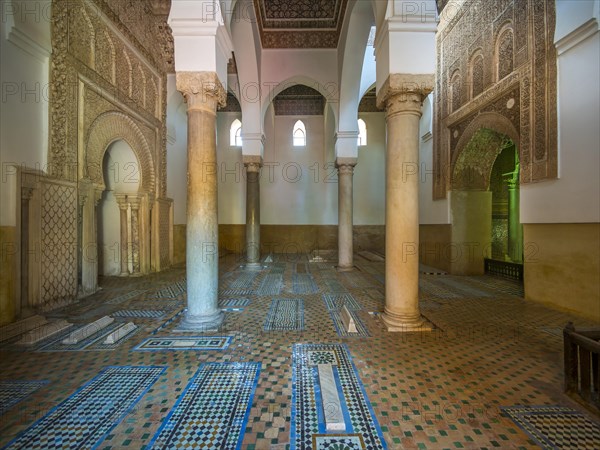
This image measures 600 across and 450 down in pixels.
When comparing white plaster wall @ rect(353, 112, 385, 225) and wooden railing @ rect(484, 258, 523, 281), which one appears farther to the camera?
white plaster wall @ rect(353, 112, 385, 225)

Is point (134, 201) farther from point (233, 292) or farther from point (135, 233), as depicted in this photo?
point (233, 292)

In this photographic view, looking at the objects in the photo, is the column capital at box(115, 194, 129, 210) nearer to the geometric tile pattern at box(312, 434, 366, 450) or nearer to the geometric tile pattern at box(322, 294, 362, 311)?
the geometric tile pattern at box(322, 294, 362, 311)

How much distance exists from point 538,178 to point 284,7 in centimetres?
646

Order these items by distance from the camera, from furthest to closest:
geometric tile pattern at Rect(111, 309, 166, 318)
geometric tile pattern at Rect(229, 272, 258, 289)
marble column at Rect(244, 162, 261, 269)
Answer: marble column at Rect(244, 162, 261, 269) → geometric tile pattern at Rect(229, 272, 258, 289) → geometric tile pattern at Rect(111, 309, 166, 318)

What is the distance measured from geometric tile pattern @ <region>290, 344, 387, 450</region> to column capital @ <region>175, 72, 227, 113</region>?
3059 millimetres

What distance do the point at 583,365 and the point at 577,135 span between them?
3534 millimetres

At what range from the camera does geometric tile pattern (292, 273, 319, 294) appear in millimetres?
5422

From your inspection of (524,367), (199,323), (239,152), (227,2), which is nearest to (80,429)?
(199,323)

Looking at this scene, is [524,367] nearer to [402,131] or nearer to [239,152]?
[402,131]

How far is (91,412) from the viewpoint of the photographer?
2.01 meters

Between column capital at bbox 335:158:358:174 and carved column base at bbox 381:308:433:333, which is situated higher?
column capital at bbox 335:158:358:174

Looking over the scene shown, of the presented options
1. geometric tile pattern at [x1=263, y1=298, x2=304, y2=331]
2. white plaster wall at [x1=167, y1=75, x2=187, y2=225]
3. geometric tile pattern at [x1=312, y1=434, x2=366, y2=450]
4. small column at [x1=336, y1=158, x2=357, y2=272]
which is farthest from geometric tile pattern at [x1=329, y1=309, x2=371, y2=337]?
white plaster wall at [x1=167, y1=75, x2=187, y2=225]

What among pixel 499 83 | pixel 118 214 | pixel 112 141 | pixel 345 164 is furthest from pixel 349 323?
pixel 118 214

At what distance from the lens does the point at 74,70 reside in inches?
186
